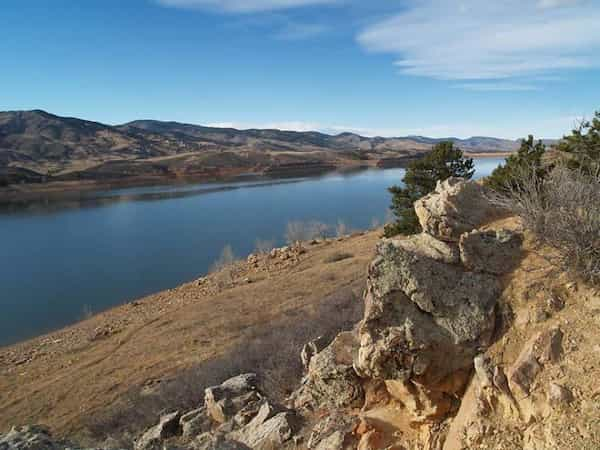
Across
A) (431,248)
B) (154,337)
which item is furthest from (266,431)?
(154,337)

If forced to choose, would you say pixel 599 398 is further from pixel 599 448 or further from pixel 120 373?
pixel 120 373

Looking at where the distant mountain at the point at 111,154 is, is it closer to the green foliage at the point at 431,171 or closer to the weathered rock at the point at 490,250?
the green foliage at the point at 431,171

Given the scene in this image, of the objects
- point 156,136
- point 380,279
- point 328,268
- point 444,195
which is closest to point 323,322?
point 444,195

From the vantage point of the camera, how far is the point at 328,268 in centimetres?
1761

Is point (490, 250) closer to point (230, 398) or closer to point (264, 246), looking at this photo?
point (230, 398)

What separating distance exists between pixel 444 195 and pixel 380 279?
170 cm

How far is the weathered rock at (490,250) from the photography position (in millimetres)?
4375

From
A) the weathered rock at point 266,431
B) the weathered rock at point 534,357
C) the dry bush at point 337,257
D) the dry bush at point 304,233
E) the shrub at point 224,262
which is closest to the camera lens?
the weathered rock at point 534,357

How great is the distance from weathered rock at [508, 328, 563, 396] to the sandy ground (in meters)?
6.06

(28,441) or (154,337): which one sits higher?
(28,441)

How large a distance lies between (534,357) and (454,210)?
2165 millimetres

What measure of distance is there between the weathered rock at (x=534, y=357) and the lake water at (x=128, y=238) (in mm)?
18144

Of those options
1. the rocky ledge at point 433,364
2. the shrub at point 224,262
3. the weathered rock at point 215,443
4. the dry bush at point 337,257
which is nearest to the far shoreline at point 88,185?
the shrub at point 224,262

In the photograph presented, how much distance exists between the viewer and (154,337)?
45.0 feet
